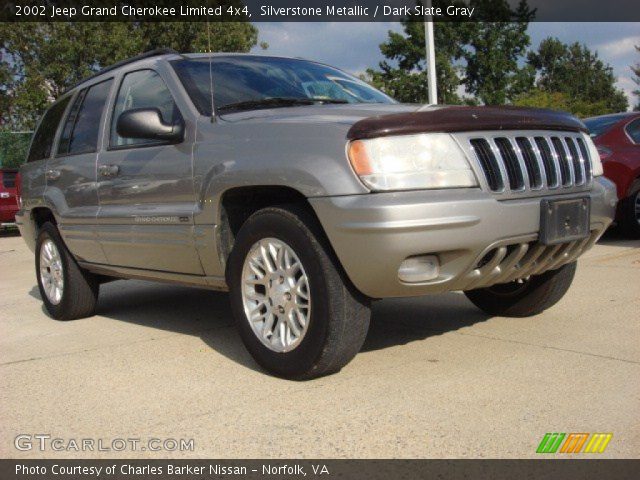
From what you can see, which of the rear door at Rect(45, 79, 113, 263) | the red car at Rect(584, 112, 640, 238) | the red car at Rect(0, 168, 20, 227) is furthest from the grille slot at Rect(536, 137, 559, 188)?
the red car at Rect(0, 168, 20, 227)

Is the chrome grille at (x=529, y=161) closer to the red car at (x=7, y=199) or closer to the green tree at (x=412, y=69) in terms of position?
the red car at (x=7, y=199)

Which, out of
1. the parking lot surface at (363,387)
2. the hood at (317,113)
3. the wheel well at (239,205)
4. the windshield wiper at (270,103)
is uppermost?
the windshield wiper at (270,103)

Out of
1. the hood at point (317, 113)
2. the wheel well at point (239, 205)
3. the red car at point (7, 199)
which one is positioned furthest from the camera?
the red car at point (7, 199)

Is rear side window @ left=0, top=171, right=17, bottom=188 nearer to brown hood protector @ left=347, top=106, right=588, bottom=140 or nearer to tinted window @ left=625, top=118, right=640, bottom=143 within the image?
tinted window @ left=625, top=118, right=640, bottom=143

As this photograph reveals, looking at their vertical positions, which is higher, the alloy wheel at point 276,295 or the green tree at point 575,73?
the green tree at point 575,73

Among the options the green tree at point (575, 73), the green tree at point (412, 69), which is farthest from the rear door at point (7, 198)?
the green tree at point (575, 73)

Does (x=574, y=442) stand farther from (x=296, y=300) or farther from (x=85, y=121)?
(x=85, y=121)

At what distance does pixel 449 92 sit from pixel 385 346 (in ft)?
142

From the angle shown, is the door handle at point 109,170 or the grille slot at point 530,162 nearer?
the grille slot at point 530,162

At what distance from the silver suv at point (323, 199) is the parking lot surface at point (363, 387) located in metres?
0.29

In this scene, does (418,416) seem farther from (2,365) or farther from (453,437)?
(2,365)

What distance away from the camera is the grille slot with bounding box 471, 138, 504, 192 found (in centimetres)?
324

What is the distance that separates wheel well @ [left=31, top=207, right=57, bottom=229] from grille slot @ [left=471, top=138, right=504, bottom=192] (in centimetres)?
382

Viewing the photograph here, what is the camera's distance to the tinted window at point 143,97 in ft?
14.1
